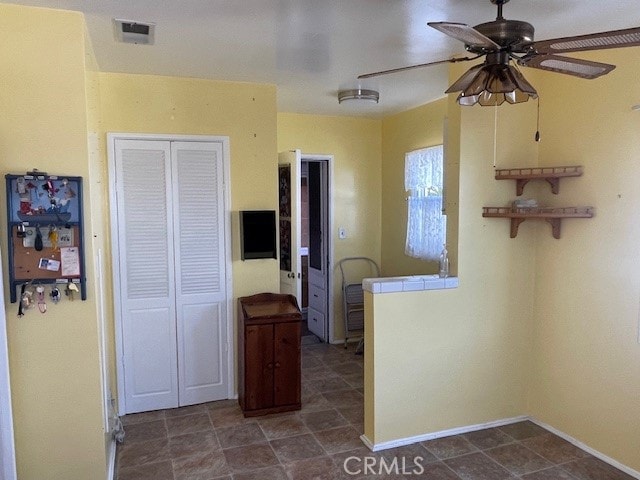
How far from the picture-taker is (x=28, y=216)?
7.23 ft

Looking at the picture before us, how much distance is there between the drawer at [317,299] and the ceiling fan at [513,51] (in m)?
3.62

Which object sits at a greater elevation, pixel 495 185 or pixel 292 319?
pixel 495 185

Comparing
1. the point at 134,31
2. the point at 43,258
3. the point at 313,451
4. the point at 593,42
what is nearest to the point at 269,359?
the point at 313,451

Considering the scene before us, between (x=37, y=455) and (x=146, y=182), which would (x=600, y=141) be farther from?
(x=37, y=455)

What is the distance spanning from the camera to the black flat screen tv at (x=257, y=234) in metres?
3.66

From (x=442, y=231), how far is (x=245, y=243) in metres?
1.72

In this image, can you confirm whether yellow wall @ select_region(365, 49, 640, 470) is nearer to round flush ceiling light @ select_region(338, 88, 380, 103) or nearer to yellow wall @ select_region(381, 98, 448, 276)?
round flush ceiling light @ select_region(338, 88, 380, 103)

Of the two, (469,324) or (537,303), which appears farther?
(537,303)

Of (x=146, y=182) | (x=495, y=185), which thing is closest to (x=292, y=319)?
(x=146, y=182)

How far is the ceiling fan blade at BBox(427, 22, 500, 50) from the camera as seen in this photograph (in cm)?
136

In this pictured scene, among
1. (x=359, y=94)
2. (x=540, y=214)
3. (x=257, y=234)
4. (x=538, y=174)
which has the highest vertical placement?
(x=359, y=94)

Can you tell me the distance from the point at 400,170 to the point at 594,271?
238 cm

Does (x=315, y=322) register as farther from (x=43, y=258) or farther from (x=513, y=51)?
(x=513, y=51)

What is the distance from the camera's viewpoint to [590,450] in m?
2.93
